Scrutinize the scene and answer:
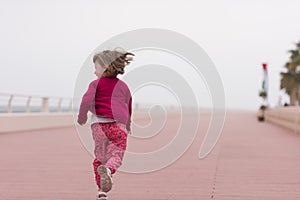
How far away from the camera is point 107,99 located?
16.3 ft

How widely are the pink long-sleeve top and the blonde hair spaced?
0.10 m

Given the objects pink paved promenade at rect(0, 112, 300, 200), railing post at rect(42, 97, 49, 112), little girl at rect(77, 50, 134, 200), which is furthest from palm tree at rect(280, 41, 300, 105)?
little girl at rect(77, 50, 134, 200)

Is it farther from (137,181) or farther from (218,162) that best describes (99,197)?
→ (218,162)

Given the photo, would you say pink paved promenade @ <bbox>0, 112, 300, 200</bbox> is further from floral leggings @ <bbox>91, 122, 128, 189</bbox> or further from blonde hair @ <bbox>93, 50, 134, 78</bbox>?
blonde hair @ <bbox>93, 50, 134, 78</bbox>

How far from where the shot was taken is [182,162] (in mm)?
9789

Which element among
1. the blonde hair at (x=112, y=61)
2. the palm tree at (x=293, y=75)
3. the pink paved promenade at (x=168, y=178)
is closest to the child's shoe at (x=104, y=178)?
the blonde hair at (x=112, y=61)

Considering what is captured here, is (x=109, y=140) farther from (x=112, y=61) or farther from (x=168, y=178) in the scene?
(x=168, y=178)

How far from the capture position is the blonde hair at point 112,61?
4898 mm

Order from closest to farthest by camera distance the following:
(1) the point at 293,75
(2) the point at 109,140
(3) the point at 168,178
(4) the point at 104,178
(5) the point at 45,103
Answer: (4) the point at 104,178 < (2) the point at 109,140 < (3) the point at 168,178 < (5) the point at 45,103 < (1) the point at 293,75

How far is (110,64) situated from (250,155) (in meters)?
6.85

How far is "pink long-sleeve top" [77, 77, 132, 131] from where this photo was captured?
496 cm

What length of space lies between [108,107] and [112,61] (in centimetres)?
43

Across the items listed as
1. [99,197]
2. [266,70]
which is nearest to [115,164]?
[99,197]

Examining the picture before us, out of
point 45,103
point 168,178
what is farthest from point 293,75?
point 168,178
